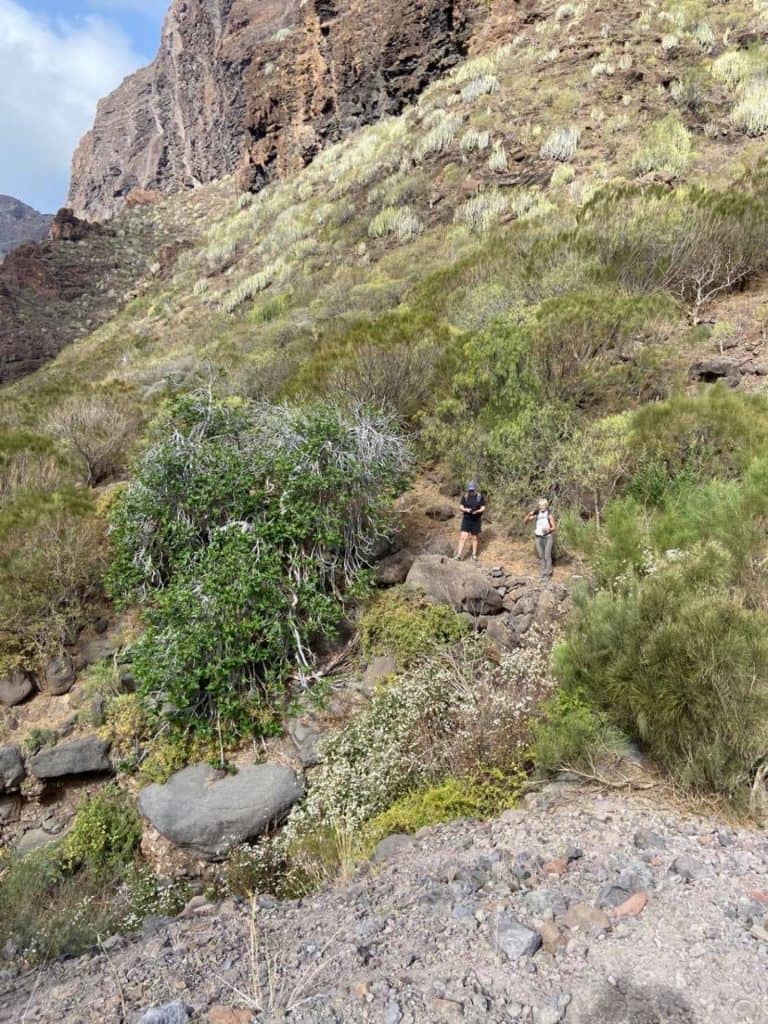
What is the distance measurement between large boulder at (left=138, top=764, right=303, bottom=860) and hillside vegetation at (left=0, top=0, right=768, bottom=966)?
25cm

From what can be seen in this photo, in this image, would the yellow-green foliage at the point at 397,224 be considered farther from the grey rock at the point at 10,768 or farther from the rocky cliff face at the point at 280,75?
the grey rock at the point at 10,768

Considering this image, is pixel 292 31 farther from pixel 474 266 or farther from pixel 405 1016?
pixel 405 1016

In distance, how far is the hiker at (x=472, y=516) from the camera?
22.4 ft

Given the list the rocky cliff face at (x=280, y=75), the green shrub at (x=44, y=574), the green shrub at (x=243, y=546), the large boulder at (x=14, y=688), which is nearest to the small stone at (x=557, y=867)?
the green shrub at (x=243, y=546)

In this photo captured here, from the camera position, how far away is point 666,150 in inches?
591

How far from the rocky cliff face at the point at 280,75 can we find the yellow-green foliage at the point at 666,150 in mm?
16352

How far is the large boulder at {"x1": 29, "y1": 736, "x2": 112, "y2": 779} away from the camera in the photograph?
18.4 ft

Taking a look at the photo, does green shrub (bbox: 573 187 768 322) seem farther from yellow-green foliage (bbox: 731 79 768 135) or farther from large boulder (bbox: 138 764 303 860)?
large boulder (bbox: 138 764 303 860)

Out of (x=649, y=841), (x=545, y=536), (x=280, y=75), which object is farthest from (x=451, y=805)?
(x=280, y=75)

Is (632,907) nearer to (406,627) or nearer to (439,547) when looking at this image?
(406,627)

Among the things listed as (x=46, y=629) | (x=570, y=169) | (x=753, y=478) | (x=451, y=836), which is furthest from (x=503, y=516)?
(x=570, y=169)

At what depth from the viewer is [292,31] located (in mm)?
37938

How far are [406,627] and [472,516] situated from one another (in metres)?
1.80

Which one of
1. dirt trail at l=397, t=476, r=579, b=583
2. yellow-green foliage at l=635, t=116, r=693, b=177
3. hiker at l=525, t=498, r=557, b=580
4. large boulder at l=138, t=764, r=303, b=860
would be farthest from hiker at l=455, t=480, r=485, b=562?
yellow-green foliage at l=635, t=116, r=693, b=177
